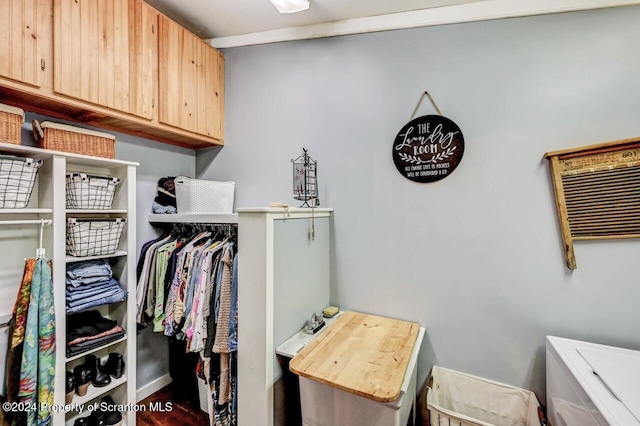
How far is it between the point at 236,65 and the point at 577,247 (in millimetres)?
2698

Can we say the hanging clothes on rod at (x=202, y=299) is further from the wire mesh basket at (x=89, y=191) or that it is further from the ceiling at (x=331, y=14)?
the ceiling at (x=331, y=14)

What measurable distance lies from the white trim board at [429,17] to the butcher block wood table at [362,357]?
192 cm

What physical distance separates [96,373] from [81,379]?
0.10 metres

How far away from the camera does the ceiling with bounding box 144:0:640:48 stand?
159cm

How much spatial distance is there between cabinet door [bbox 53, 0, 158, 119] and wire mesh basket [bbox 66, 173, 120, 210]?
45cm

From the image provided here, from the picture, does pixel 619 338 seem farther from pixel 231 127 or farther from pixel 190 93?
pixel 190 93

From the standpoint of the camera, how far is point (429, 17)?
5.81 feet

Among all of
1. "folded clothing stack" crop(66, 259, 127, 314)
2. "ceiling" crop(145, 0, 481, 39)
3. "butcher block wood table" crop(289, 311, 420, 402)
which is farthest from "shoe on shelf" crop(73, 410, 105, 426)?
"ceiling" crop(145, 0, 481, 39)

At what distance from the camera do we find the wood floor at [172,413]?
1957 mm

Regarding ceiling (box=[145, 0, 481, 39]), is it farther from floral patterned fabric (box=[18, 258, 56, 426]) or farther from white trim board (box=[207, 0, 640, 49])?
floral patterned fabric (box=[18, 258, 56, 426])

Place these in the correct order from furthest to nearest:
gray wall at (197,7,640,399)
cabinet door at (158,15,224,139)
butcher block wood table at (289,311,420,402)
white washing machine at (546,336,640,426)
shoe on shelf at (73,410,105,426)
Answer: cabinet door at (158,15,224,139), shoe on shelf at (73,410,105,426), gray wall at (197,7,640,399), butcher block wood table at (289,311,420,402), white washing machine at (546,336,640,426)

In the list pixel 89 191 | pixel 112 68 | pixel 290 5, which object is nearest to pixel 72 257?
pixel 89 191

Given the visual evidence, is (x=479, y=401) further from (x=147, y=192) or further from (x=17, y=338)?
(x=147, y=192)

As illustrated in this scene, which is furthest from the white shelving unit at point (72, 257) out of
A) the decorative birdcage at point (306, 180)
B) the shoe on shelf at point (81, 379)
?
the decorative birdcage at point (306, 180)
